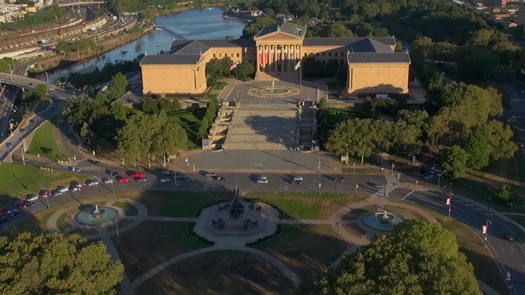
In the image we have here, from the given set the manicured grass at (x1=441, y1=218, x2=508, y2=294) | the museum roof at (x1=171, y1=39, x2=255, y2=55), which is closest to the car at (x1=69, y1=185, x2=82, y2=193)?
the manicured grass at (x1=441, y1=218, x2=508, y2=294)

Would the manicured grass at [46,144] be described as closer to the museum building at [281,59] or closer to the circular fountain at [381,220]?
the museum building at [281,59]

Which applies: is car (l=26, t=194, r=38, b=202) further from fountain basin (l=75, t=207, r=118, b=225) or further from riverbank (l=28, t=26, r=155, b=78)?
riverbank (l=28, t=26, r=155, b=78)

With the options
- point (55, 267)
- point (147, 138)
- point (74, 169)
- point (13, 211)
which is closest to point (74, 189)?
point (74, 169)

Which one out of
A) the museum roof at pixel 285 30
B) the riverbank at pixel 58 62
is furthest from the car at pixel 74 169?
the riverbank at pixel 58 62

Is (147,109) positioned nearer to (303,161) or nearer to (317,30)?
(303,161)

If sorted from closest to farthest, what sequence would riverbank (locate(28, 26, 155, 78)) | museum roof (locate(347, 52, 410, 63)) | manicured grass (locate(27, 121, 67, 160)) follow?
manicured grass (locate(27, 121, 67, 160)), museum roof (locate(347, 52, 410, 63)), riverbank (locate(28, 26, 155, 78))

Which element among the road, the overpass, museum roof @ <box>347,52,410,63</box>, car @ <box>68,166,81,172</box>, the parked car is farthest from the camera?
museum roof @ <box>347,52,410,63</box>

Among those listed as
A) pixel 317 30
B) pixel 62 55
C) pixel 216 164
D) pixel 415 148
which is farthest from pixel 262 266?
pixel 62 55
